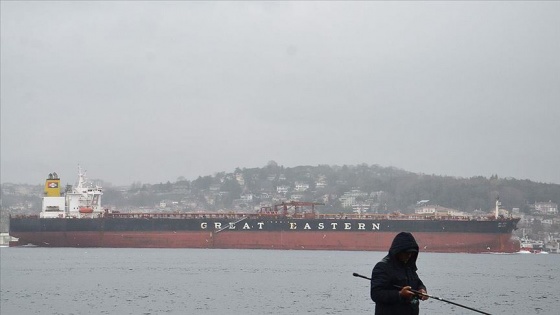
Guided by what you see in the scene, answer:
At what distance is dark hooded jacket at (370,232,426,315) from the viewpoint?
27.4 ft

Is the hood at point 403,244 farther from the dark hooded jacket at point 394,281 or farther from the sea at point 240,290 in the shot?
the sea at point 240,290

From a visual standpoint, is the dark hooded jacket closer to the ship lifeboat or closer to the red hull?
the red hull

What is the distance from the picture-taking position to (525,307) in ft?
98.3

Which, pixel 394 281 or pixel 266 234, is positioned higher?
pixel 266 234

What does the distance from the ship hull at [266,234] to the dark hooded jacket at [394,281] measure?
5844 cm

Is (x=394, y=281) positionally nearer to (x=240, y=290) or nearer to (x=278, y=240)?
(x=240, y=290)

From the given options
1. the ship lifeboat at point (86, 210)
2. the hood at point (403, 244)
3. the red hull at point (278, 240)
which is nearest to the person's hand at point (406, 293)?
the hood at point (403, 244)

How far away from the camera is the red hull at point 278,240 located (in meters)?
66.6

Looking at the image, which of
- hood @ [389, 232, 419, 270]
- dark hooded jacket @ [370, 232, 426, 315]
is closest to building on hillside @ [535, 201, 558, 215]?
dark hooded jacket @ [370, 232, 426, 315]

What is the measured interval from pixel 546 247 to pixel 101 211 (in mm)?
57154

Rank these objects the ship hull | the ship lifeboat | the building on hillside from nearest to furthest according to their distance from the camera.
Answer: the ship hull < the ship lifeboat < the building on hillside

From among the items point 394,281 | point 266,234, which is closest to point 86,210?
point 266,234

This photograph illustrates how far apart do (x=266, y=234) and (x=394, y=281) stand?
61020 mm

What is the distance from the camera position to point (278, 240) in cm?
6925
